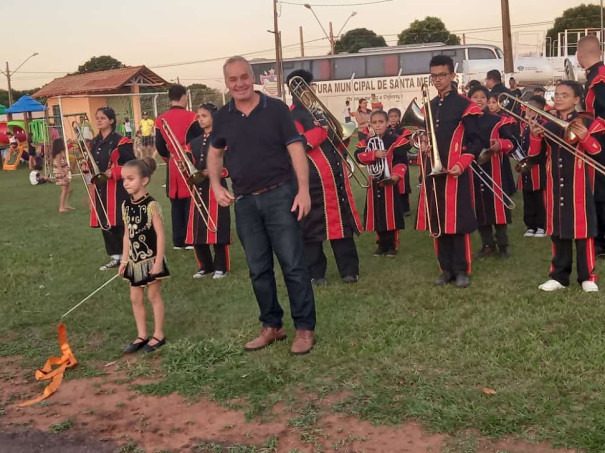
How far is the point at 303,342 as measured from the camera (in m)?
4.69

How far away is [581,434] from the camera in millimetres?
3314

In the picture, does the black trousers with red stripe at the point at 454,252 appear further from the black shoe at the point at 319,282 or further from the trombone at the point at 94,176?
the trombone at the point at 94,176

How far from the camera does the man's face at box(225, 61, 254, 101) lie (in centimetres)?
445

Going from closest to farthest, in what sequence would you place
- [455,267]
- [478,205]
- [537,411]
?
[537,411]
[455,267]
[478,205]

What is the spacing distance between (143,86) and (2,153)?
36.0 feet

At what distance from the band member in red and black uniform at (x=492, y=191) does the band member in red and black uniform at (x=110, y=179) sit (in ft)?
12.0

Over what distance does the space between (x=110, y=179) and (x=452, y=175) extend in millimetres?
3652

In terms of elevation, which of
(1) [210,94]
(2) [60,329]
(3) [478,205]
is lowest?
(2) [60,329]

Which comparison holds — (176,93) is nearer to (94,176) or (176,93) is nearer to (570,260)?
(94,176)

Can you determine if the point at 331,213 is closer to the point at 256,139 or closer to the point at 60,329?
the point at 256,139

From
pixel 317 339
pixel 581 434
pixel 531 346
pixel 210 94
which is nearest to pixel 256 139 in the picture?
pixel 317 339

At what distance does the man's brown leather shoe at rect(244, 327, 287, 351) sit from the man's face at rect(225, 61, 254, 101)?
64.5 inches

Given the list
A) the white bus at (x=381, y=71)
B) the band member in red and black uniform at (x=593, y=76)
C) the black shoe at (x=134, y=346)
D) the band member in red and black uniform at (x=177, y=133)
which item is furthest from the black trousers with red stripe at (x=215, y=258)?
the white bus at (x=381, y=71)

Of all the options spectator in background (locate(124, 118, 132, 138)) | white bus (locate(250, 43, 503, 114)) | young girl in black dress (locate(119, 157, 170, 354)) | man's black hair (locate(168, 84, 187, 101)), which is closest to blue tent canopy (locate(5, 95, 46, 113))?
spectator in background (locate(124, 118, 132, 138))
